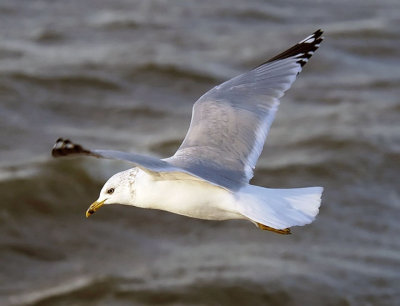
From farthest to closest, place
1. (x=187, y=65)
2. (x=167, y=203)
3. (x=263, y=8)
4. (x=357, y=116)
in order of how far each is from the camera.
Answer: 1. (x=263, y=8)
2. (x=187, y=65)
3. (x=357, y=116)
4. (x=167, y=203)

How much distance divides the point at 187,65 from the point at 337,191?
280cm

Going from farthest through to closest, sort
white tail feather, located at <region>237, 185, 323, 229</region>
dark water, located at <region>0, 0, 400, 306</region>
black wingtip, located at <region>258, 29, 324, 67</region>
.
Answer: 1. dark water, located at <region>0, 0, 400, 306</region>
2. black wingtip, located at <region>258, 29, 324, 67</region>
3. white tail feather, located at <region>237, 185, 323, 229</region>

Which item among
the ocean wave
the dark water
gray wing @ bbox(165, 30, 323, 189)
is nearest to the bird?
gray wing @ bbox(165, 30, 323, 189)

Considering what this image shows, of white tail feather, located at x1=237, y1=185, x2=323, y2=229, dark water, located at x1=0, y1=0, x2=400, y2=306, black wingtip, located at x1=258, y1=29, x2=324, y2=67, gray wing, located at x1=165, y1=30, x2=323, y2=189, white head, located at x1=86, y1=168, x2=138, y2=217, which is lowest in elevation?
dark water, located at x1=0, y1=0, x2=400, y2=306

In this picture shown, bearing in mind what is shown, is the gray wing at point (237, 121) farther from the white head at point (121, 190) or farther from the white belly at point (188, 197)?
the white head at point (121, 190)

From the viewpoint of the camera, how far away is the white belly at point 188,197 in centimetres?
361

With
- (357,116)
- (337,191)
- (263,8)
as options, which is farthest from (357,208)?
(263,8)

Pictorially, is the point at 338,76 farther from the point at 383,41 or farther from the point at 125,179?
the point at 125,179

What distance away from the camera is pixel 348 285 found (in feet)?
19.8

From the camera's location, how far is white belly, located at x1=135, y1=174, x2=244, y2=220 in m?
3.61

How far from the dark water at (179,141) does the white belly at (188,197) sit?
2315 mm

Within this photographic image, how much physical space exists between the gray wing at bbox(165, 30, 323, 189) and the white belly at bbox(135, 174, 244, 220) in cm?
7

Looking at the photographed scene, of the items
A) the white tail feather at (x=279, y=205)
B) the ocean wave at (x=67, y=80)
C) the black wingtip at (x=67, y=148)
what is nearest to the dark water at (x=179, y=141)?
Answer: the ocean wave at (x=67, y=80)

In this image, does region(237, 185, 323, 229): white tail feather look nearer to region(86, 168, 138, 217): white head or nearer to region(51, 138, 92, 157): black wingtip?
region(86, 168, 138, 217): white head
